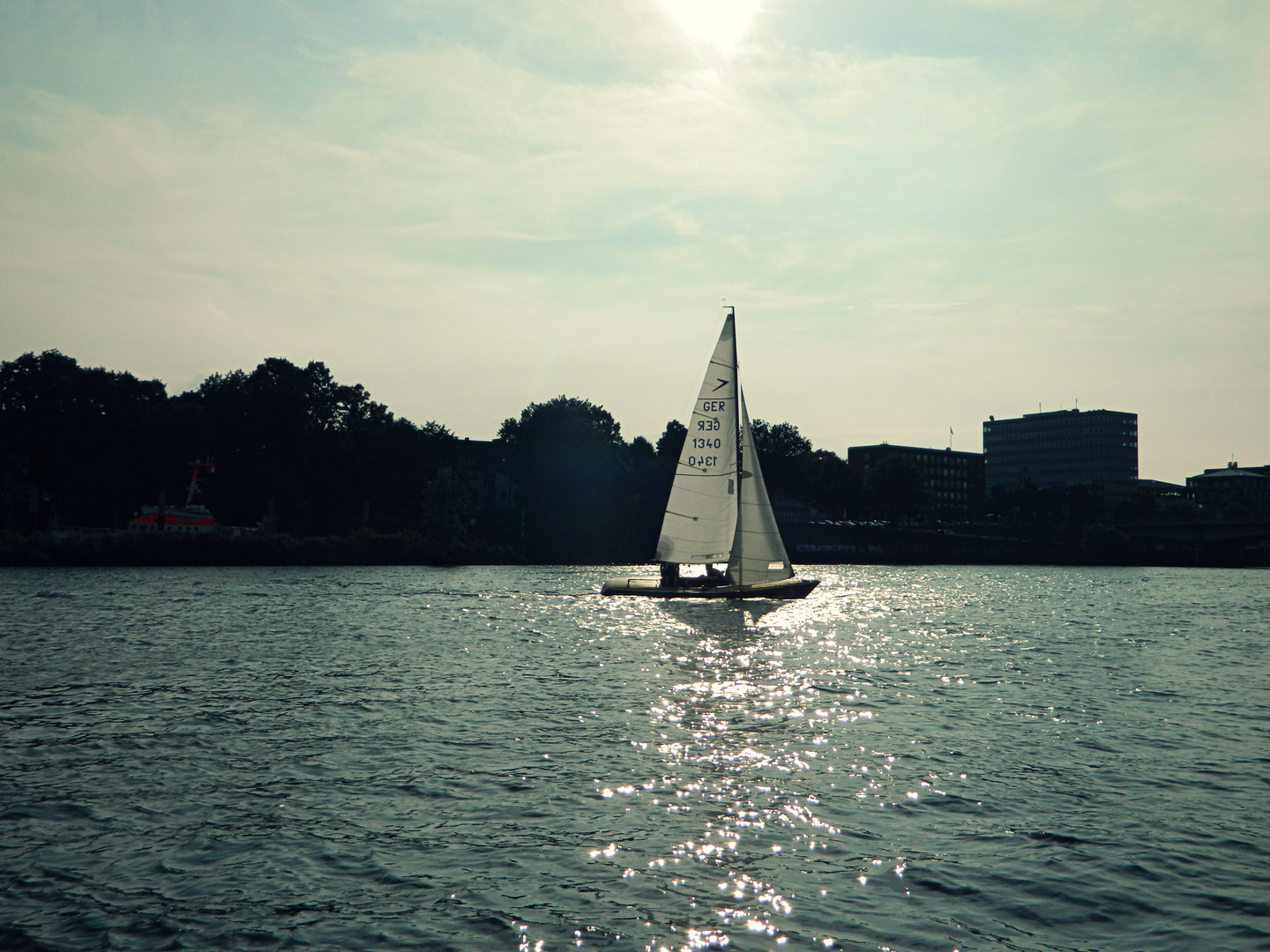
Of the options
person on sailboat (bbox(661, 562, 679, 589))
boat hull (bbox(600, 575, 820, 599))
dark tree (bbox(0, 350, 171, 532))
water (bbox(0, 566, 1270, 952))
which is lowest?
water (bbox(0, 566, 1270, 952))

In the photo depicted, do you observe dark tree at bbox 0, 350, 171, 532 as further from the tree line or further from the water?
the water

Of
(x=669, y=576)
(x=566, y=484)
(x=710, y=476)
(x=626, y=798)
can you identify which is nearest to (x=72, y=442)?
(x=566, y=484)

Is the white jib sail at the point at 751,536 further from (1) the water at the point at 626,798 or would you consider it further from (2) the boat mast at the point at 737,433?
(1) the water at the point at 626,798

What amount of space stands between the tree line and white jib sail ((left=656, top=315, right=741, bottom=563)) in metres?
70.1

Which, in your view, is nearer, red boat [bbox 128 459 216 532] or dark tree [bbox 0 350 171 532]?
red boat [bbox 128 459 216 532]

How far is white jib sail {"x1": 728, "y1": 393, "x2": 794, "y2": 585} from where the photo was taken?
2537 inches

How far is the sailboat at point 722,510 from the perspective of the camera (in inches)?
2441

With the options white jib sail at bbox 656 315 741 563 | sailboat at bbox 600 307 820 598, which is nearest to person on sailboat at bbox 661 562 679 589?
sailboat at bbox 600 307 820 598

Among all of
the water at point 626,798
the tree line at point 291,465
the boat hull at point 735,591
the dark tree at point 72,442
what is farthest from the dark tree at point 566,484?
the water at point 626,798

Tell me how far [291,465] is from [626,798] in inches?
5725

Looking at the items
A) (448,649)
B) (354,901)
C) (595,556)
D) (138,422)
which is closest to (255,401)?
(138,422)

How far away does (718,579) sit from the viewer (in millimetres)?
65438

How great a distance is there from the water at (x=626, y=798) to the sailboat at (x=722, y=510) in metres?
20.9

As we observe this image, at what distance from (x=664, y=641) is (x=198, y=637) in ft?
71.8
